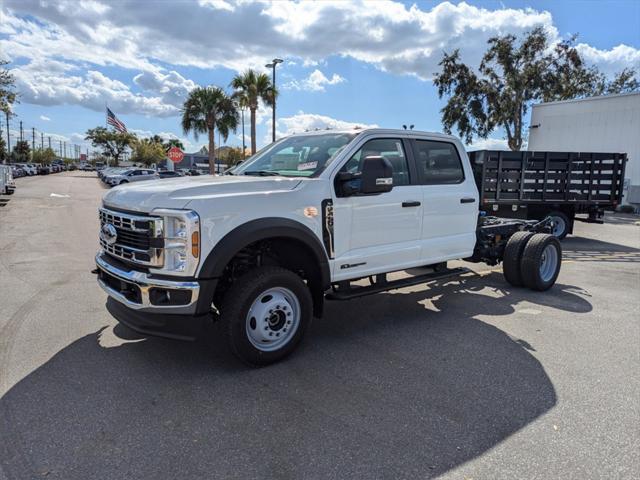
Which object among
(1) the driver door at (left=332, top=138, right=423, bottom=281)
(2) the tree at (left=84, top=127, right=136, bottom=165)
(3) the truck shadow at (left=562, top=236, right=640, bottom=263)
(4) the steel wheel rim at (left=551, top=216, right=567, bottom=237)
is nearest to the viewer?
(1) the driver door at (left=332, top=138, right=423, bottom=281)

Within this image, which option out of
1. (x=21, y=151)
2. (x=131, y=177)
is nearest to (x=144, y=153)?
(x=21, y=151)

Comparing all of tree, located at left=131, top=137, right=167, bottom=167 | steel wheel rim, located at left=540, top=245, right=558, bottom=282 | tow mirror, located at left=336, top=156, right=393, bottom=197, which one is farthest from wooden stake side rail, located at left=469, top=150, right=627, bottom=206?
tree, located at left=131, top=137, right=167, bottom=167

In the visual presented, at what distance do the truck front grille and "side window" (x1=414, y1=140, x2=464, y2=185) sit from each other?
2.95m

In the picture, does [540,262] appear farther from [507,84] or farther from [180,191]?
[507,84]

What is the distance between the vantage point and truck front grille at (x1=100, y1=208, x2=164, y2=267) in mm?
3525

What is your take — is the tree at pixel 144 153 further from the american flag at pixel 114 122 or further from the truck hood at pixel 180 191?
the truck hood at pixel 180 191

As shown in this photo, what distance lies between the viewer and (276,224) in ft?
12.6

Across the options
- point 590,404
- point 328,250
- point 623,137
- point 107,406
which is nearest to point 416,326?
point 328,250

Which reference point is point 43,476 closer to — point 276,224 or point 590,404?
point 276,224

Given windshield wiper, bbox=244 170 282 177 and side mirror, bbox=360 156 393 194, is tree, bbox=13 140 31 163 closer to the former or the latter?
windshield wiper, bbox=244 170 282 177

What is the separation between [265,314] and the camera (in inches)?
155

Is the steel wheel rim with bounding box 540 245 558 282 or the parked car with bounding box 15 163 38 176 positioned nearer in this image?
the steel wheel rim with bounding box 540 245 558 282

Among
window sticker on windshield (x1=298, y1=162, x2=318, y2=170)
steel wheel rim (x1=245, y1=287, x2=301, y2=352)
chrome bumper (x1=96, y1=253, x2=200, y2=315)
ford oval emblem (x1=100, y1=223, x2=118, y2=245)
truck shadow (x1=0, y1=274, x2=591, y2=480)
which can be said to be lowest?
truck shadow (x1=0, y1=274, x2=591, y2=480)

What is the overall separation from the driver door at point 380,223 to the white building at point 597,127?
69.1 ft
